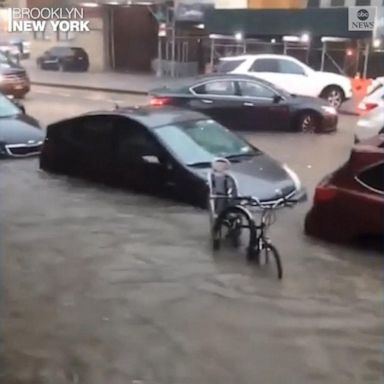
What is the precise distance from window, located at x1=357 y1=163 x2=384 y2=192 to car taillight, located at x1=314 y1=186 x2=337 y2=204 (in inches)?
9.9

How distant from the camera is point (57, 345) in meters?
5.31

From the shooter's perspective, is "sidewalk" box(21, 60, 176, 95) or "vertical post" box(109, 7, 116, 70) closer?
"vertical post" box(109, 7, 116, 70)

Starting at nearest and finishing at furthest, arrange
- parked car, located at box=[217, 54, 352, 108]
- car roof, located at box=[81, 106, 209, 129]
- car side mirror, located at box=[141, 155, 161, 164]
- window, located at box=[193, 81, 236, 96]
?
car side mirror, located at box=[141, 155, 161, 164] < car roof, located at box=[81, 106, 209, 129] < window, located at box=[193, 81, 236, 96] < parked car, located at box=[217, 54, 352, 108]

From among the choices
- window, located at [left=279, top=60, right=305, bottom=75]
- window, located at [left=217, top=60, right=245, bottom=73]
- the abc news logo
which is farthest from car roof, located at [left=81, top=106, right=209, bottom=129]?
window, located at [left=217, top=60, right=245, bottom=73]

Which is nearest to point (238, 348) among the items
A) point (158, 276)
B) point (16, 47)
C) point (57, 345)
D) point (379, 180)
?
point (57, 345)

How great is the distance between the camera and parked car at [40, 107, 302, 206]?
351 inches

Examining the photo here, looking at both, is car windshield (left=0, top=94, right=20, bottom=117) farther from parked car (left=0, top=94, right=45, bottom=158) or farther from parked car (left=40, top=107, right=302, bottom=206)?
parked car (left=40, top=107, right=302, bottom=206)

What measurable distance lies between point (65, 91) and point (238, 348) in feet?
54.5

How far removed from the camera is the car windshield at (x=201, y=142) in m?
9.13

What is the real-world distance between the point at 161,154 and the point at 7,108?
5064 millimetres

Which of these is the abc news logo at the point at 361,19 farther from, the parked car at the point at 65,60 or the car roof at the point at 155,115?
the car roof at the point at 155,115

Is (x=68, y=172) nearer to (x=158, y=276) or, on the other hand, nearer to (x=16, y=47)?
(x=158, y=276)

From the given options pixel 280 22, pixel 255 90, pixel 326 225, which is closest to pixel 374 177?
pixel 326 225

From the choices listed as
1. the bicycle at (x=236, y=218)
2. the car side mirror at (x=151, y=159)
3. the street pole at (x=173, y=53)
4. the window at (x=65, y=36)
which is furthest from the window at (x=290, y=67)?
the bicycle at (x=236, y=218)
